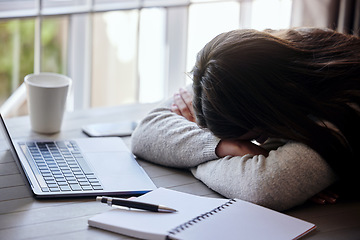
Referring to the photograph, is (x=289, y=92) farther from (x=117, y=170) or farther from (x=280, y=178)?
(x=117, y=170)

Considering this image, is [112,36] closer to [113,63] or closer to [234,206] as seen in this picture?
[113,63]

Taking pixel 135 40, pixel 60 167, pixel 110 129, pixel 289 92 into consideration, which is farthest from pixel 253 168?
pixel 135 40

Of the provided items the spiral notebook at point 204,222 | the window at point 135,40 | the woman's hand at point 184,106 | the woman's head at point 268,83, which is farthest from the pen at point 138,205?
the window at point 135,40

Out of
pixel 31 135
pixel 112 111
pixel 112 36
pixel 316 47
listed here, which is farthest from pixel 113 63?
pixel 316 47

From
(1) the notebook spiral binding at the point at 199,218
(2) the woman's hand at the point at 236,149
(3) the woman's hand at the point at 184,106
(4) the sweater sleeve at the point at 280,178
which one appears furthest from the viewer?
(3) the woman's hand at the point at 184,106

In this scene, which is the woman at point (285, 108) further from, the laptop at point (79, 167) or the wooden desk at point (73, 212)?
the laptop at point (79, 167)

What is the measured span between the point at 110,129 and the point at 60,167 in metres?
0.32

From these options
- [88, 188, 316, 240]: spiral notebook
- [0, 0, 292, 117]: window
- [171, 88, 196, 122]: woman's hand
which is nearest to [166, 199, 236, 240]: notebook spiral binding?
[88, 188, 316, 240]: spiral notebook

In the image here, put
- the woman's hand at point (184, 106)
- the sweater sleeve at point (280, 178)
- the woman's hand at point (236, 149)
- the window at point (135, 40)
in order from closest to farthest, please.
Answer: the sweater sleeve at point (280, 178), the woman's hand at point (236, 149), the woman's hand at point (184, 106), the window at point (135, 40)

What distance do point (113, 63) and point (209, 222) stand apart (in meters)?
1.78

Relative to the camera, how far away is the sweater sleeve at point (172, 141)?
131 cm

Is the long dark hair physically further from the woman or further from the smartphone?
the smartphone

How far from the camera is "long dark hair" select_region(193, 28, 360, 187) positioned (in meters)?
1.16

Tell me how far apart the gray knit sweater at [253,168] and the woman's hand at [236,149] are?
0.6 inches
